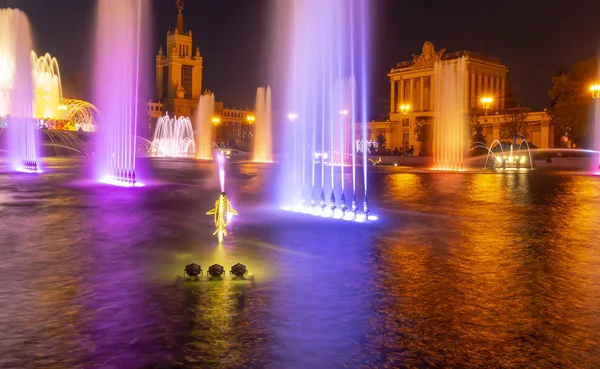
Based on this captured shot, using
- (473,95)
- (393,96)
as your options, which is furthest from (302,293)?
(393,96)

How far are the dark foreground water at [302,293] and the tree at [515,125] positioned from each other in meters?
47.8

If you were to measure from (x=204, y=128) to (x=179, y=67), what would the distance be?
54.8m

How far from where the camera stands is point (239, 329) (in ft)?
18.8

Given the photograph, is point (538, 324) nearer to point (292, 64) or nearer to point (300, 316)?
point (300, 316)

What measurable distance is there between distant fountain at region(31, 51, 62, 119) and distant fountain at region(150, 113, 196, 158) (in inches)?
488

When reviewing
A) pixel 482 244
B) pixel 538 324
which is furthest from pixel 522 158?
pixel 538 324

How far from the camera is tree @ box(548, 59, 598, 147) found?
49344 millimetres

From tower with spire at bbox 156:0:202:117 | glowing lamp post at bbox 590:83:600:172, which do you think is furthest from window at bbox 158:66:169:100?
glowing lamp post at bbox 590:83:600:172

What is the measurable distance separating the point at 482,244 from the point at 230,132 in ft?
381

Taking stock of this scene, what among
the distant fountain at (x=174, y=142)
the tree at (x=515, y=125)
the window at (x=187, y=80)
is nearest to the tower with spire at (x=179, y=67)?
the window at (x=187, y=80)

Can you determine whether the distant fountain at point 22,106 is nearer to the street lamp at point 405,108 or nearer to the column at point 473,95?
the street lamp at point 405,108

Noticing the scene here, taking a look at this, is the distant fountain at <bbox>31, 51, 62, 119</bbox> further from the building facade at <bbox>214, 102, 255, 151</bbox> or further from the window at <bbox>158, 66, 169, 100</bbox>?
the window at <bbox>158, 66, 169, 100</bbox>

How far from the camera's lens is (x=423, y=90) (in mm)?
77688

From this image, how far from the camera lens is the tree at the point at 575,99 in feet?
162
